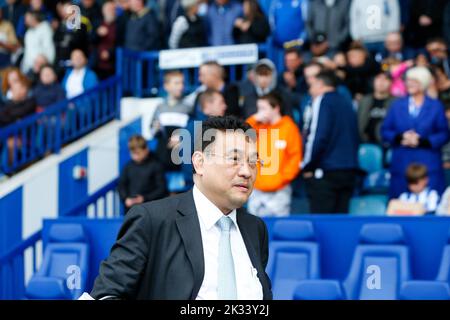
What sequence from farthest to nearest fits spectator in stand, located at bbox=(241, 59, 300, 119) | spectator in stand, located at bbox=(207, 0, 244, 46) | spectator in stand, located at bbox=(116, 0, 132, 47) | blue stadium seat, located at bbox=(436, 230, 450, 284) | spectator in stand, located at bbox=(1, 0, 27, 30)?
1. spectator in stand, located at bbox=(1, 0, 27, 30)
2. spectator in stand, located at bbox=(116, 0, 132, 47)
3. spectator in stand, located at bbox=(207, 0, 244, 46)
4. spectator in stand, located at bbox=(241, 59, 300, 119)
5. blue stadium seat, located at bbox=(436, 230, 450, 284)

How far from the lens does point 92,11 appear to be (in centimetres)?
1407

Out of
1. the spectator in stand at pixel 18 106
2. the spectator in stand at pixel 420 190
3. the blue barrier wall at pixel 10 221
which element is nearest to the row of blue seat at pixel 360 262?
the spectator in stand at pixel 420 190

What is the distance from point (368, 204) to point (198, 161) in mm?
6767

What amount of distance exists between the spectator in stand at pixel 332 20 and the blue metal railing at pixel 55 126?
8.66 ft

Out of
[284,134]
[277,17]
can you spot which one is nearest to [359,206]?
[284,134]

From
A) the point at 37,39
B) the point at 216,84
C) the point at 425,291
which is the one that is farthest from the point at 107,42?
the point at 425,291

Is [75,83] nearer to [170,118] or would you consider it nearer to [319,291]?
[170,118]

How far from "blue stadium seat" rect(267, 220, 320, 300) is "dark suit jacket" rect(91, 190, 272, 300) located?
452cm

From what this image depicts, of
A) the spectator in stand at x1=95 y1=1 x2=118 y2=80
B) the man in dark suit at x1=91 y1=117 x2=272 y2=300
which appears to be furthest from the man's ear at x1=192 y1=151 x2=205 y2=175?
the spectator in stand at x1=95 y1=1 x2=118 y2=80

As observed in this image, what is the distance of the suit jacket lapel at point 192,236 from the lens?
12.8ft

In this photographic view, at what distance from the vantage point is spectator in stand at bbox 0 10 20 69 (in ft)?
48.5

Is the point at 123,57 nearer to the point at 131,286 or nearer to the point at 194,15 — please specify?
the point at 194,15

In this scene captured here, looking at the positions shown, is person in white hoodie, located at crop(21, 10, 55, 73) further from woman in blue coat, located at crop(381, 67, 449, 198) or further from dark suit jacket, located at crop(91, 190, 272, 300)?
dark suit jacket, located at crop(91, 190, 272, 300)

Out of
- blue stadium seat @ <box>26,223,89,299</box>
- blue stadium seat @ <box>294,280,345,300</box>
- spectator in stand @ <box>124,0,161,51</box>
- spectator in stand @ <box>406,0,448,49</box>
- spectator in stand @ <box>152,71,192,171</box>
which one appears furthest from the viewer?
spectator in stand @ <box>124,0,161,51</box>
